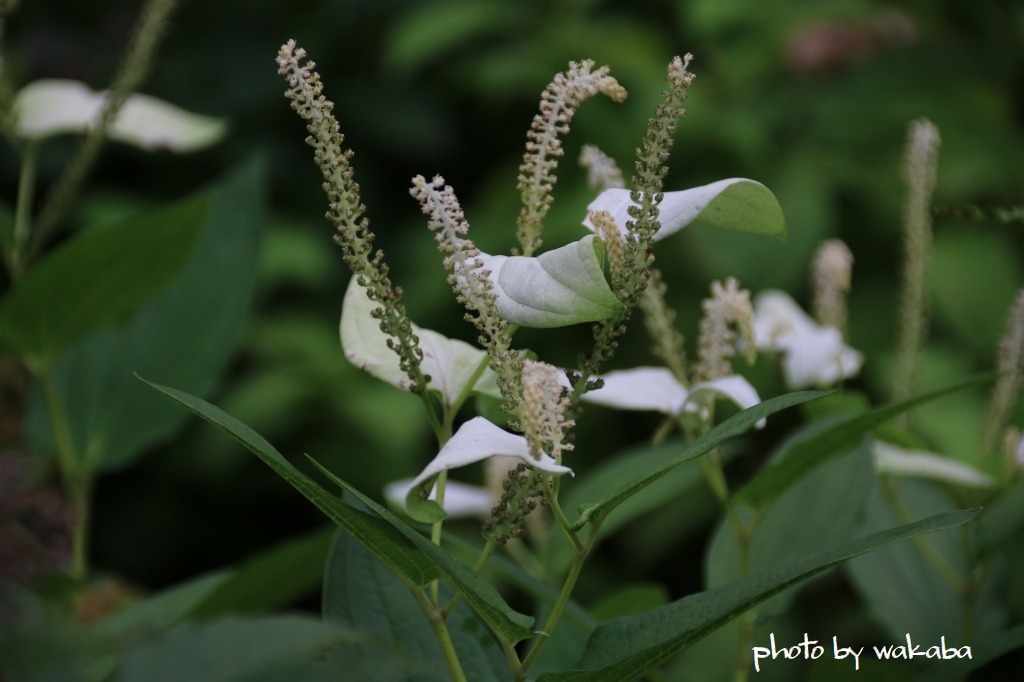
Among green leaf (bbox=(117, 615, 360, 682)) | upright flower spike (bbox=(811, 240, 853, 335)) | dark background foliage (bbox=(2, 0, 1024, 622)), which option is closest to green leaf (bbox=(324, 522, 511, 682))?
green leaf (bbox=(117, 615, 360, 682))

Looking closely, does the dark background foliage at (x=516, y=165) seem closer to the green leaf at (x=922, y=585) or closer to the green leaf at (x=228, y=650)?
the green leaf at (x=922, y=585)

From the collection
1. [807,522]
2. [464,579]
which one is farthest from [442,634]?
[807,522]

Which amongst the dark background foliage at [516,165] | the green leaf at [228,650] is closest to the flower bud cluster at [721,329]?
the green leaf at [228,650]

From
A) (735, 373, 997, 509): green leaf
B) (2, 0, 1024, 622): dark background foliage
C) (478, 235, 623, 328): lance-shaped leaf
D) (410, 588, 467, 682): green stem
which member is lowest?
(410, 588, 467, 682): green stem

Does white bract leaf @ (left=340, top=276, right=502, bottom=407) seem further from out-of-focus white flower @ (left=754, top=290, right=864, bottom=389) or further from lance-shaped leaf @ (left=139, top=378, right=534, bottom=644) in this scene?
out-of-focus white flower @ (left=754, top=290, right=864, bottom=389)

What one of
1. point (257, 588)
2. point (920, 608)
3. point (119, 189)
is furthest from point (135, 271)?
point (119, 189)

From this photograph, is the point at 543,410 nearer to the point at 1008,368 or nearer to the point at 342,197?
the point at 342,197

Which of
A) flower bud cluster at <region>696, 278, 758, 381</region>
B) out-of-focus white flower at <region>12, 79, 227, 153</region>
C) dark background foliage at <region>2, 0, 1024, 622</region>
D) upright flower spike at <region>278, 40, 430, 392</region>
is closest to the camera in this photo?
upright flower spike at <region>278, 40, 430, 392</region>
